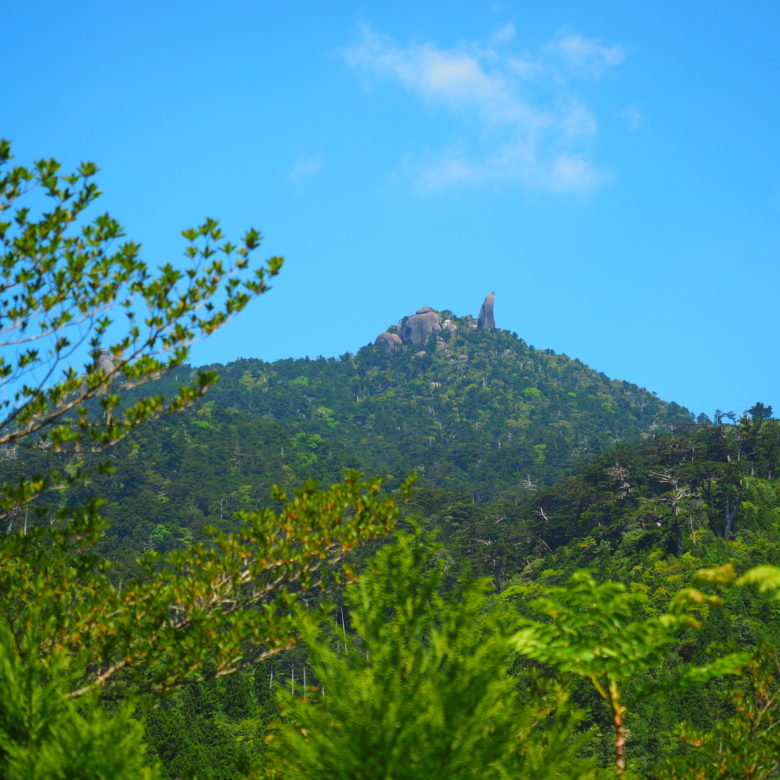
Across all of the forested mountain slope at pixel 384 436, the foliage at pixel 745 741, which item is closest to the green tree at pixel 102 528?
the foliage at pixel 745 741

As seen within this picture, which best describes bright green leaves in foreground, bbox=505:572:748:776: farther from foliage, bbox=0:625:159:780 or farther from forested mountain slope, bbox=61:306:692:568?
forested mountain slope, bbox=61:306:692:568

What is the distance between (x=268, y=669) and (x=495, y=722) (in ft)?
218

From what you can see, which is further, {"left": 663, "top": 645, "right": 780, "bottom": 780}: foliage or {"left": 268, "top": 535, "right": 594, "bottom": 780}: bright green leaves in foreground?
{"left": 663, "top": 645, "right": 780, "bottom": 780}: foliage

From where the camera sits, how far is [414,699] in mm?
5902

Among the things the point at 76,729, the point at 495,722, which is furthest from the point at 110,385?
the point at 495,722

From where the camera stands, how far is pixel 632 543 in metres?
62.9

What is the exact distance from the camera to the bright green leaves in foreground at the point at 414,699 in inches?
230

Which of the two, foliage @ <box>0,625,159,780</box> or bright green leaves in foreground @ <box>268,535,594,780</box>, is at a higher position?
bright green leaves in foreground @ <box>268,535,594,780</box>

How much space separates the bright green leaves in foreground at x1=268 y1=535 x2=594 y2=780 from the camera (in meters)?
5.84

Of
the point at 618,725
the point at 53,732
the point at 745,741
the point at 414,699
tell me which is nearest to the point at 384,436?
the point at 745,741

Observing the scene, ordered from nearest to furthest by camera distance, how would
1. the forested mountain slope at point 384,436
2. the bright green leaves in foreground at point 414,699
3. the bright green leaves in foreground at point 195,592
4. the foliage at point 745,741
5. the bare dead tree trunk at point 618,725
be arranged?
the bright green leaves in foreground at point 414,699 < the bare dead tree trunk at point 618,725 < the bright green leaves in foreground at point 195,592 < the foliage at point 745,741 < the forested mountain slope at point 384,436

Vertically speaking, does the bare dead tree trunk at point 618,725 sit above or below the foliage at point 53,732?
above

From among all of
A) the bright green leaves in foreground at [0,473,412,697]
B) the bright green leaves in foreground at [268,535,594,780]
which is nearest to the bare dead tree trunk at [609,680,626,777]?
the bright green leaves in foreground at [268,535,594,780]

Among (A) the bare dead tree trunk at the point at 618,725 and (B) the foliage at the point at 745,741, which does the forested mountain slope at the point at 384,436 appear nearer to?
(B) the foliage at the point at 745,741
